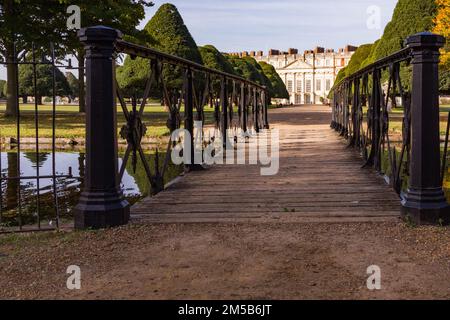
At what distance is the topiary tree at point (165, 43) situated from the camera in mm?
29266

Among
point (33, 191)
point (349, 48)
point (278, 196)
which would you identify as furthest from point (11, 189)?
point (349, 48)

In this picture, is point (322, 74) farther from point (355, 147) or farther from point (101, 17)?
point (355, 147)

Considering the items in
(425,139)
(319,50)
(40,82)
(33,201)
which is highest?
(319,50)

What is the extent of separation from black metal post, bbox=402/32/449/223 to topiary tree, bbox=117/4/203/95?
24952 mm

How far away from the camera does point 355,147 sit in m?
10.5

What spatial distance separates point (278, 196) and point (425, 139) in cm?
181

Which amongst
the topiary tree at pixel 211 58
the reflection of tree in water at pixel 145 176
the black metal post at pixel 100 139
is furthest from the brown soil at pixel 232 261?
the topiary tree at pixel 211 58

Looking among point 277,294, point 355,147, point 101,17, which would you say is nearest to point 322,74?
point 101,17

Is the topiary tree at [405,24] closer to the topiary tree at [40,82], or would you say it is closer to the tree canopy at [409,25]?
the tree canopy at [409,25]

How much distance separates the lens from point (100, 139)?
4391mm

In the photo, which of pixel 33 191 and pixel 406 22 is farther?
pixel 406 22

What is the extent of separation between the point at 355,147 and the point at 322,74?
115677 mm

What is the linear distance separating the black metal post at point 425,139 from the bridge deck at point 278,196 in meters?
0.34

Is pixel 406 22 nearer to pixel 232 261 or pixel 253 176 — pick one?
pixel 253 176
